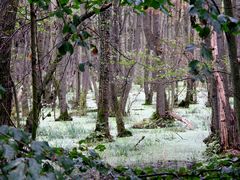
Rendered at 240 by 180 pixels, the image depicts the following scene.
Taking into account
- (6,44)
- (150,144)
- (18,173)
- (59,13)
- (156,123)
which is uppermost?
(6,44)

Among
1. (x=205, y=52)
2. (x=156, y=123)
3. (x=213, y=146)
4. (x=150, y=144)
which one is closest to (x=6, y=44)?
(x=205, y=52)

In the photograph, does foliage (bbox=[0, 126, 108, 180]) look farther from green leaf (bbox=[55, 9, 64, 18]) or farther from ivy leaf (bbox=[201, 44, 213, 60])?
green leaf (bbox=[55, 9, 64, 18])

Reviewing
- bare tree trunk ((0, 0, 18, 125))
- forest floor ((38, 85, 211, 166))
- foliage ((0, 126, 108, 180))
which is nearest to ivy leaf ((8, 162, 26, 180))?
foliage ((0, 126, 108, 180))

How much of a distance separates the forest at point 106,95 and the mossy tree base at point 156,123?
1.0 inches

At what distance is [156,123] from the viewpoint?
32.1ft

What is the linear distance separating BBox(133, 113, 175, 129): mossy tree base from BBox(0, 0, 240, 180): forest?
3cm

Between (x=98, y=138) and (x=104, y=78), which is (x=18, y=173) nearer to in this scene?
(x=98, y=138)

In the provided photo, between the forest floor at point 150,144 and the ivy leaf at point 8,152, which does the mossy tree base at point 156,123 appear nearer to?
the forest floor at point 150,144

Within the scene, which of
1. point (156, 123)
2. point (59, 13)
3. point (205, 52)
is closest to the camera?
point (205, 52)

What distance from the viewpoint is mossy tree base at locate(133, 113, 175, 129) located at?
955 cm

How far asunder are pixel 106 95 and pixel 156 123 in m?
2.55

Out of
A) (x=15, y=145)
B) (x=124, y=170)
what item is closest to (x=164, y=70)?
(x=124, y=170)

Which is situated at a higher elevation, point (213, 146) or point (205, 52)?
point (205, 52)

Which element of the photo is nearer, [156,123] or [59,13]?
[59,13]
